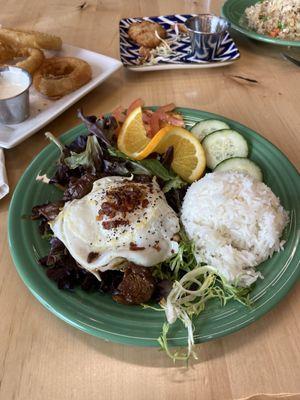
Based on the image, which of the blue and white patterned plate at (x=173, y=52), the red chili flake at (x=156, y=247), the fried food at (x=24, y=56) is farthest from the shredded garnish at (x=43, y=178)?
the blue and white patterned plate at (x=173, y=52)

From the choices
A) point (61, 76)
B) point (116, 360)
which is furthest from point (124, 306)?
point (61, 76)

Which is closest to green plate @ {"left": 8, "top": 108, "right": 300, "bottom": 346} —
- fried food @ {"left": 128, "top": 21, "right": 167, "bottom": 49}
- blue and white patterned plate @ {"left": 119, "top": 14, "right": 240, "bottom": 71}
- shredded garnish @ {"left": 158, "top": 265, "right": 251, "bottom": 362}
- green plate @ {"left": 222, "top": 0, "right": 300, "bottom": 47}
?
shredded garnish @ {"left": 158, "top": 265, "right": 251, "bottom": 362}

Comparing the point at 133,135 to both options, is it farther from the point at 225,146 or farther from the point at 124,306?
the point at 124,306

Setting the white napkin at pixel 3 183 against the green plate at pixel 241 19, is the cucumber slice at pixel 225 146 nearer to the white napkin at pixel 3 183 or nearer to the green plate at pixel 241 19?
the white napkin at pixel 3 183

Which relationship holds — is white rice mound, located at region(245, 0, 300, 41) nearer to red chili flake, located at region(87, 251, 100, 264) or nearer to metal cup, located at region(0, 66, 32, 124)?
metal cup, located at region(0, 66, 32, 124)

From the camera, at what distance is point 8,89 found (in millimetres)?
1988

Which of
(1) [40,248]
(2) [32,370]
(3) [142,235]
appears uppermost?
(3) [142,235]

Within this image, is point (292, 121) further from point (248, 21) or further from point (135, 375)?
point (135, 375)

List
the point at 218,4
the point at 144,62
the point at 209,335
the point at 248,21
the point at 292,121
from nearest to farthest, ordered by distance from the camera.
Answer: the point at 209,335, the point at 292,121, the point at 144,62, the point at 248,21, the point at 218,4

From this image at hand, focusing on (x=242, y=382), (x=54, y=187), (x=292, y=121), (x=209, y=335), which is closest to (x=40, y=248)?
(x=54, y=187)

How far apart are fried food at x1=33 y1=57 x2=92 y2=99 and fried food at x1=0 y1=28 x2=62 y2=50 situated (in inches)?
5.0

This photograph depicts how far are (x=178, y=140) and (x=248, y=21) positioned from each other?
4.86 feet

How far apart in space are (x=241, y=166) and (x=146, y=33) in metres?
1.39

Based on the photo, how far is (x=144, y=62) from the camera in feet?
7.84
